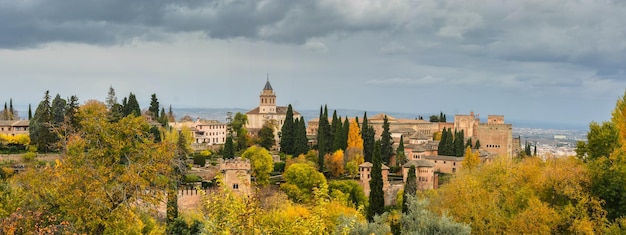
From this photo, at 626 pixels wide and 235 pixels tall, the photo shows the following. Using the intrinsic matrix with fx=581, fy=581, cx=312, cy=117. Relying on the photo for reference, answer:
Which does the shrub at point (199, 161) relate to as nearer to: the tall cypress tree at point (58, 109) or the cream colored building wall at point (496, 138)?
the tall cypress tree at point (58, 109)

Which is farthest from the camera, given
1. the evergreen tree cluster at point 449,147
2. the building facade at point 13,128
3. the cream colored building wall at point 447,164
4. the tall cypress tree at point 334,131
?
the evergreen tree cluster at point 449,147

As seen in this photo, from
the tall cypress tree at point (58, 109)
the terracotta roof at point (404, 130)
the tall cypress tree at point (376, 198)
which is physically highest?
the tall cypress tree at point (58, 109)

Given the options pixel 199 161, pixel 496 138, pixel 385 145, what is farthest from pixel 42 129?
pixel 496 138

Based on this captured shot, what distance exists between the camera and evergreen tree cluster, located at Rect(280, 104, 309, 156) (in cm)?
5147

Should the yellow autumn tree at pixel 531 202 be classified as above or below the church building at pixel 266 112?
below

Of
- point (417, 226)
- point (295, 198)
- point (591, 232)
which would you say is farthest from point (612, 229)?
point (295, 198)

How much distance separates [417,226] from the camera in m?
20.2

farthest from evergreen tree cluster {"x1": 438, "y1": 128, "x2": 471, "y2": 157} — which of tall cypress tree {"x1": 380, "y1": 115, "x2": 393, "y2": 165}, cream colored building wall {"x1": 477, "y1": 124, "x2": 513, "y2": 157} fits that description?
cream colored building wall {"x1": 477, "y1": 124, "x2": 513, "y2": 157}

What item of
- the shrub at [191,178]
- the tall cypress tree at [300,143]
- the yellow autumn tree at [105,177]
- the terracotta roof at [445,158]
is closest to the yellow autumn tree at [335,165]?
the tall cypress tree at [300,143]

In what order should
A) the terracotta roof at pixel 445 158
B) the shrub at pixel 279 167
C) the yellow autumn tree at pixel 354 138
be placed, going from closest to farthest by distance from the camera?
the shrub at pixel 279 167
the yellow autumn tree at pixel 354 138
the terracotta roof at pixel 445 158

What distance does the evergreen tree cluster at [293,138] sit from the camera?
51.5m

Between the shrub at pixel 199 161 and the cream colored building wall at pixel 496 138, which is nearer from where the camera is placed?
the shrub at pixel 199 161

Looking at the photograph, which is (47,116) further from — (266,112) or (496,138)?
A: (496,138)

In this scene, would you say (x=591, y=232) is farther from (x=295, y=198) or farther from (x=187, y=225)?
(x=295, y=198)
